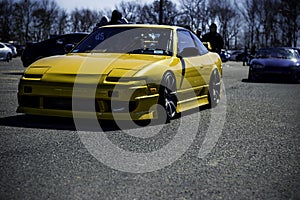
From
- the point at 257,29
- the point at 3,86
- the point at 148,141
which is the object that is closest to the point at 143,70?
the point at 148,141

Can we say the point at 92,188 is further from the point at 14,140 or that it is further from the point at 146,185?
the point at 14,140

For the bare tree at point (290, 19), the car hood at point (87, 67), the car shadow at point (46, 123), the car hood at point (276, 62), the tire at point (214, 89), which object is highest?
the bare tree at point (290, 19)

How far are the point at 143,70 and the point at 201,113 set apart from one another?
196cm

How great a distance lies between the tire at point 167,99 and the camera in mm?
6031

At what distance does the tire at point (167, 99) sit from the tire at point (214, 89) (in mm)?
1677

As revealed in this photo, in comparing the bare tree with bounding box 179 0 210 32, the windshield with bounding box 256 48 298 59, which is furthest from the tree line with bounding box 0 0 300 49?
the windshield with bounding box 256 48 298 59

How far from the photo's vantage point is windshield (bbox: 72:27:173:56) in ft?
22.0

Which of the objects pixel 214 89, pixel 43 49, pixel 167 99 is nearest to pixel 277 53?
pixel 43 49

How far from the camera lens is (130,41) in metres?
6.84

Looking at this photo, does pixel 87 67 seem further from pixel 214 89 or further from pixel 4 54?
pixel 4 54

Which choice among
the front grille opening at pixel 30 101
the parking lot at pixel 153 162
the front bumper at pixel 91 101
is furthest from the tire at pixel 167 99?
the front grille opening at pixel 30 101

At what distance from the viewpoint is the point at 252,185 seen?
3434 millimetres

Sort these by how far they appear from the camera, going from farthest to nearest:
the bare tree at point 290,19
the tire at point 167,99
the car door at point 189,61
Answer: the bare tree at point 290,19
the car door at point 189,61
the tire at point 167,99

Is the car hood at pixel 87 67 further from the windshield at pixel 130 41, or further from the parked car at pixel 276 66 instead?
the parked car at pixel 276 66
